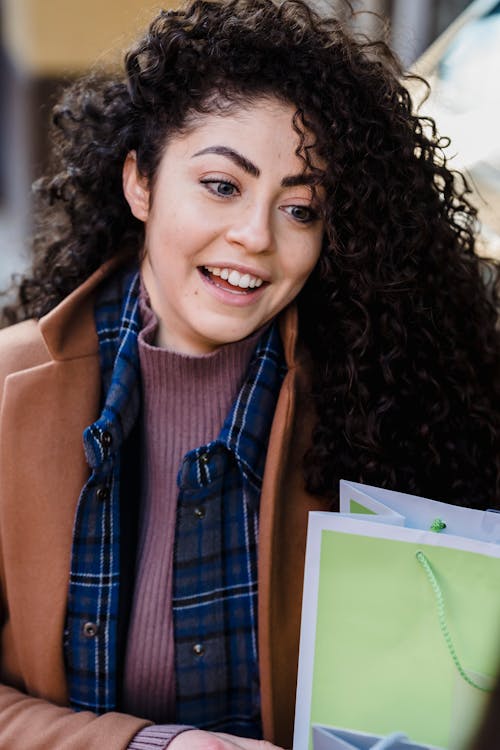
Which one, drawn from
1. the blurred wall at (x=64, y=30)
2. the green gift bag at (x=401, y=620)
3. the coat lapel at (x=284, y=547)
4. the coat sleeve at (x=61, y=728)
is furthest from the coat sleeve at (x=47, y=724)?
the blurred wall at (x=64, y=30)

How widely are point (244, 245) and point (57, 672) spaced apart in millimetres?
874

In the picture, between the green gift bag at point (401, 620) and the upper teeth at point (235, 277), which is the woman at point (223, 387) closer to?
the upper teeth at point (235, 277)

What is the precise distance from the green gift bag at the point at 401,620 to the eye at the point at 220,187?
61cm

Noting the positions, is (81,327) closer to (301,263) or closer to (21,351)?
(21,351)

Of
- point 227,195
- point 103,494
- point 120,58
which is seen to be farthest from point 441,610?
point 120,58

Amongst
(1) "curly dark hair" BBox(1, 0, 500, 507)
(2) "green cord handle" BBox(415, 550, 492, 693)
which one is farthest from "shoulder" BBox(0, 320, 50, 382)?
(2) "green cord handle" BBox(415, 550, 492, 693)

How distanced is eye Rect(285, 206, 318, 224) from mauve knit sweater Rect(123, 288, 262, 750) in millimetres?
280

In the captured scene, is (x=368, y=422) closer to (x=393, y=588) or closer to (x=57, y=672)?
(x=393, y=588)

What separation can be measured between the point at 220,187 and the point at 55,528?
0.70 m

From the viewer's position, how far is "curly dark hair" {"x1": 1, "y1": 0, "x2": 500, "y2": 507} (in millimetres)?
1730

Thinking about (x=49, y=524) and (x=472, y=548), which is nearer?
(x=472, y=548)

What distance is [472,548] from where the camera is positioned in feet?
4.16

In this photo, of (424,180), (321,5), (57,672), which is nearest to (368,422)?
(424,180)

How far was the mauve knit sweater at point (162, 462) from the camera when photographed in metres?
1.79
